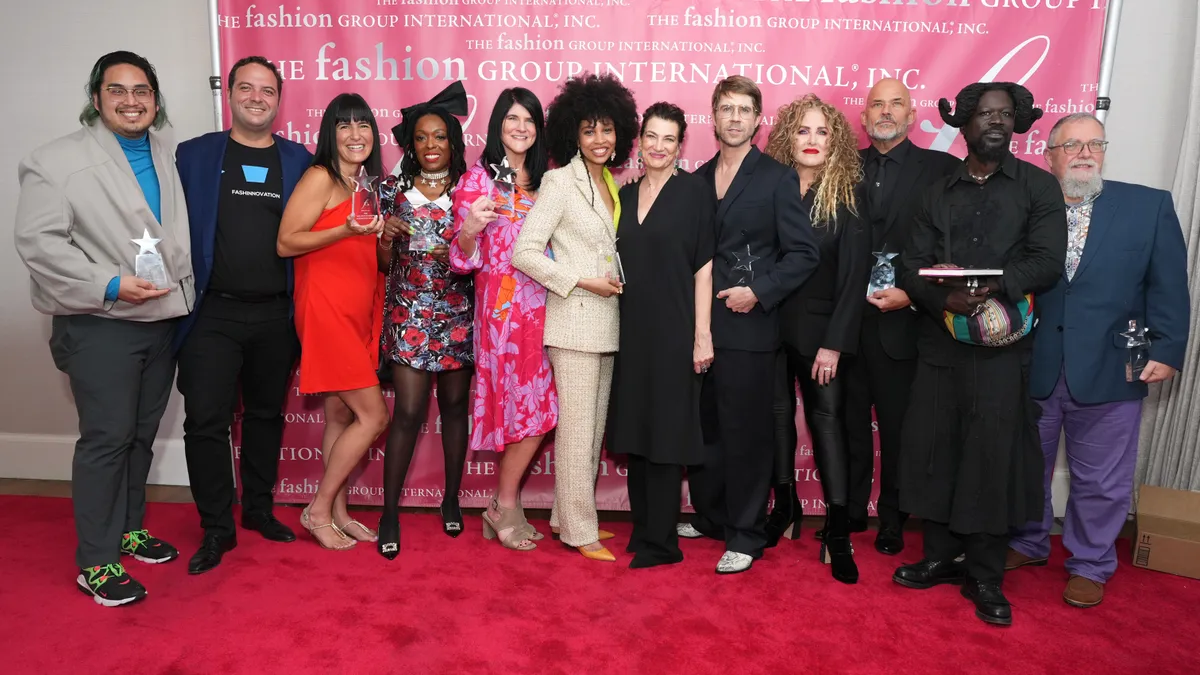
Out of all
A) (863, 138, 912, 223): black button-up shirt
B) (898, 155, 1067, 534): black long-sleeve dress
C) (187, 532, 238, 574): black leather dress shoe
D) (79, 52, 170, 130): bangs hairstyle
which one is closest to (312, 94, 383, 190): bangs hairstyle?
(79, 52, 170, 130): bangs hairstyle

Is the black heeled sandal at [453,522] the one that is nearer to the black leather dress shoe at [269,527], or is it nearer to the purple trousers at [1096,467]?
the black leather dress shoe at [269,527]

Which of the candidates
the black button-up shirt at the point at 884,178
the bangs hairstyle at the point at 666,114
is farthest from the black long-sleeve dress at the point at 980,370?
the bangs hairstyle at the point at 666,114

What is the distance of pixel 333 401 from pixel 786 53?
8.67ft

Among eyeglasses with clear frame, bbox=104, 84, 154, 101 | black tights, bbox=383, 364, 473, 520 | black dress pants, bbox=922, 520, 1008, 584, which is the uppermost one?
eyeglasses with clear frame, bbox=104, 84, 154, 101

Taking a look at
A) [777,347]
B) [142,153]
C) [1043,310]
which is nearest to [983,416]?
[1043,310]

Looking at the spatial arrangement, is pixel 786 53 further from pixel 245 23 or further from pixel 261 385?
pixel 261 385

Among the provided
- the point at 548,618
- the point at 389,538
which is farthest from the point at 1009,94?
the point at 389,538

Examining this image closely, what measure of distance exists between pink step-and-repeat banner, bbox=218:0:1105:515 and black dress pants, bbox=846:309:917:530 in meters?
1.18

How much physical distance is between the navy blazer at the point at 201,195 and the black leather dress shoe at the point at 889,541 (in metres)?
2.94

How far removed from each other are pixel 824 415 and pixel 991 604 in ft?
3.06

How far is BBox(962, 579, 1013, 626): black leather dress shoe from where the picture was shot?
288cm

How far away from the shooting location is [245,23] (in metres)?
3.83

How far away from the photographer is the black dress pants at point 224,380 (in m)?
3.25

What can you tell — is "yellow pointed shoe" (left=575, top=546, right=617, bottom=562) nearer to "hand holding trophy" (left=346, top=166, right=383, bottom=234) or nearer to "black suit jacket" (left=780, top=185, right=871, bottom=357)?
"black suit jacket" (left=780, top=185, right=871, bottom=357)
